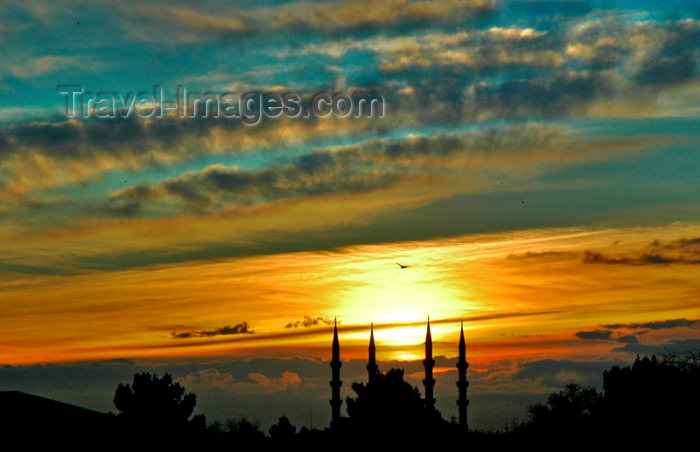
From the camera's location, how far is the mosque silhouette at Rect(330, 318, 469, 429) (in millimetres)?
92875

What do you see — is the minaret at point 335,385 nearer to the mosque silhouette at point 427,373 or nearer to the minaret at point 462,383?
the mosque silhouette at point 427,373

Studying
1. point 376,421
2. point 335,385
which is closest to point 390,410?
point 376,421

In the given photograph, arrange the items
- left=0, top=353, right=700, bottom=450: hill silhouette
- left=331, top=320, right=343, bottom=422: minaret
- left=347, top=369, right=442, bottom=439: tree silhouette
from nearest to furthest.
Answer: left=0, top=353, right=700, bottom=450: hill silhouette
left=347, top=369, right=442, bottom=439: tree silhouette
left=331, top=320, right=343, bottom=422: minaret

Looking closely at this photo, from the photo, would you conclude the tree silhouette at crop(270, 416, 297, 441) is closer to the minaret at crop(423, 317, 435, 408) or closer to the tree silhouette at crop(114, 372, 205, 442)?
the tree silhouette at crop(114, 372, 205, 442)

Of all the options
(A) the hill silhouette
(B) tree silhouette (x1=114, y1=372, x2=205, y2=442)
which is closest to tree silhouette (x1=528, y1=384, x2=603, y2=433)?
(A) the hill silhouette

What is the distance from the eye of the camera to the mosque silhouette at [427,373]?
305ft

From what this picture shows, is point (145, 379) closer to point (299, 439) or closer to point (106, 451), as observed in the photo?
point (299, 439)

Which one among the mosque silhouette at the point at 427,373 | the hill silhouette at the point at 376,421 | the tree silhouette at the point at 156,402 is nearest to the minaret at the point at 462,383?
the mosque silhouette at the point at 427,373

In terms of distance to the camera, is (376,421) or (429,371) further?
(429,371)

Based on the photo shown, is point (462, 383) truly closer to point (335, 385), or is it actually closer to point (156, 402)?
point (335, 385)

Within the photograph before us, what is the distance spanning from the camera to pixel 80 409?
195 ft

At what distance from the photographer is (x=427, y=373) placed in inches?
3701


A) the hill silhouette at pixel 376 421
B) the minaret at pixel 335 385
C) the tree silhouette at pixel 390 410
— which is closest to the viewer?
the hill silhouette at pixel 376 421

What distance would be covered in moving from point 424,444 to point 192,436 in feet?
57.9
